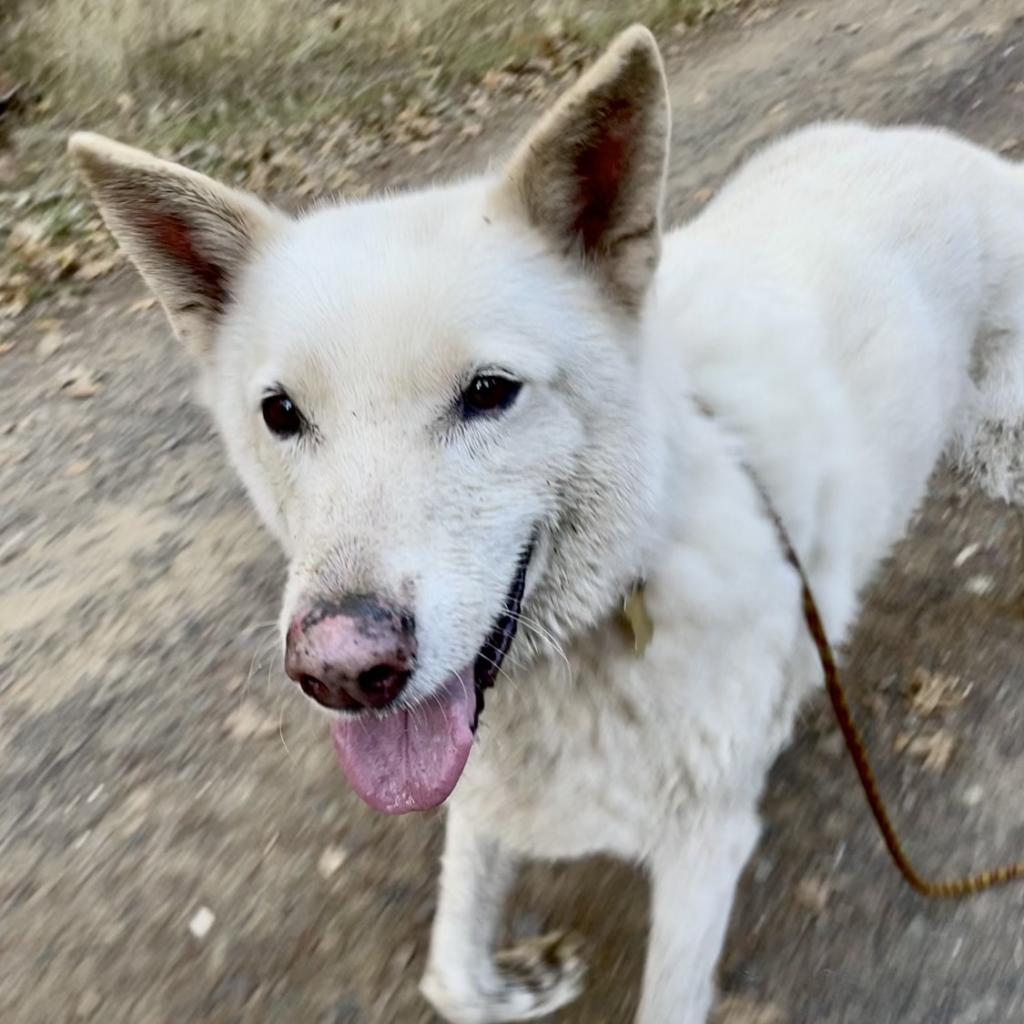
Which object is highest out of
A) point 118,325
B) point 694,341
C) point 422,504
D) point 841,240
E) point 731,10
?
point 422,504

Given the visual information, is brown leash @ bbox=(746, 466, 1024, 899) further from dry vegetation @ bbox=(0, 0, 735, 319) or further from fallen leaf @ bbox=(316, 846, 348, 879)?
dry vegetation @ bbox=(0, 0, 735, 319)

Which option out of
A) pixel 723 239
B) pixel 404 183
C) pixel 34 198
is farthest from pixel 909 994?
pixel 34 198

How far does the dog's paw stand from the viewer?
2.32 metres

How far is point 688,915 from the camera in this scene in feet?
7.18

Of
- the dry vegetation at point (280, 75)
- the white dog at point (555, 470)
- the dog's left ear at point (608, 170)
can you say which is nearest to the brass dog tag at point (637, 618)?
the white dog at point (555, 470)

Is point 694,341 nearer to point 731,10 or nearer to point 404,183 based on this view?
point 404,183

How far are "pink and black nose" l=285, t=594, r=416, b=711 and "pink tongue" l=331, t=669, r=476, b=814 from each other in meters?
0.21

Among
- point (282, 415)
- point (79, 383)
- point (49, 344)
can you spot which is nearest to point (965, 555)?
point (282, 415)

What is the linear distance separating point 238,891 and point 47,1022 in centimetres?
54

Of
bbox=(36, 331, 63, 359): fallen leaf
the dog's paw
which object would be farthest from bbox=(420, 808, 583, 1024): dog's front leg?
bbox=(36, 331, 63, 359): fallen leaf

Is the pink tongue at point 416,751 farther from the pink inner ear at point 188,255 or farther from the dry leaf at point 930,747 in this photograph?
the dry leaf at point 930,747

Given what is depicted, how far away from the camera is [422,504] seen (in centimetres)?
166

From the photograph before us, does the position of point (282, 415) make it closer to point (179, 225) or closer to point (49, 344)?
point (179, 225)

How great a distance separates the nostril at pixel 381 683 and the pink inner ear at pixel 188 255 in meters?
0.91
